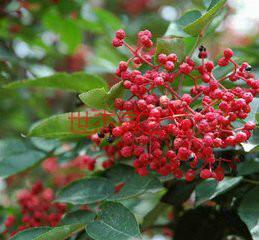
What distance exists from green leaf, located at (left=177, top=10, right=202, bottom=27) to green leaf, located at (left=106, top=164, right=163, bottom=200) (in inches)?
23.1

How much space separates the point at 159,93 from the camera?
1.72 meters

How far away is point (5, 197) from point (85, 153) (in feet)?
7.42

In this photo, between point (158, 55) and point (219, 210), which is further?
point (219, 210)

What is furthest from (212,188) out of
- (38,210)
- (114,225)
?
(38,210)

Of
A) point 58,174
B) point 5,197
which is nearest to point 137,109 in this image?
point 58,174

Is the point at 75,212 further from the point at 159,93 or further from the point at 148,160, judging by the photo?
the point at 159,93

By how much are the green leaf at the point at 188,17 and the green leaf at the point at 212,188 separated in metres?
0.60

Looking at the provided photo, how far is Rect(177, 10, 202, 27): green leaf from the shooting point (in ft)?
6.29

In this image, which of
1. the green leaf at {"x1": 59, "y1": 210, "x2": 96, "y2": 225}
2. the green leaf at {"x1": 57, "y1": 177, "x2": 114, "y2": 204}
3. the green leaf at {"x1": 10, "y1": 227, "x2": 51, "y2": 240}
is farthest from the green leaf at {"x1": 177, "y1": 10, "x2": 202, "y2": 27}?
the green leaf at {"x1": 10, "y1": 227, "x2": 51, "y2": 240}

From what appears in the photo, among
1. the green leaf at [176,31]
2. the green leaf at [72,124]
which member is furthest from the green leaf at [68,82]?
the green leaf at [176,31]

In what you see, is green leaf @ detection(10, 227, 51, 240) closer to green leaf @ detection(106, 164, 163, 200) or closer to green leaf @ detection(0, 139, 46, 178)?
green leaf @ detection(106, 164, 163, 200)

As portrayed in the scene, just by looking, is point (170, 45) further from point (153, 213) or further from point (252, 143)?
point (153, 213)

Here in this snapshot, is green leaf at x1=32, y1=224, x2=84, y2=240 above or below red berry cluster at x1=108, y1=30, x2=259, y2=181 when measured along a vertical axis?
below

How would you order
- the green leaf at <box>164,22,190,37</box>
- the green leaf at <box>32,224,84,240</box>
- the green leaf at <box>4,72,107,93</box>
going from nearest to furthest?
the green leaf at <box>32,224,84,240</box> < the green leaf at <box>164,22,190,37</box> < the green leaf at <box>4,72,107,93</box>
